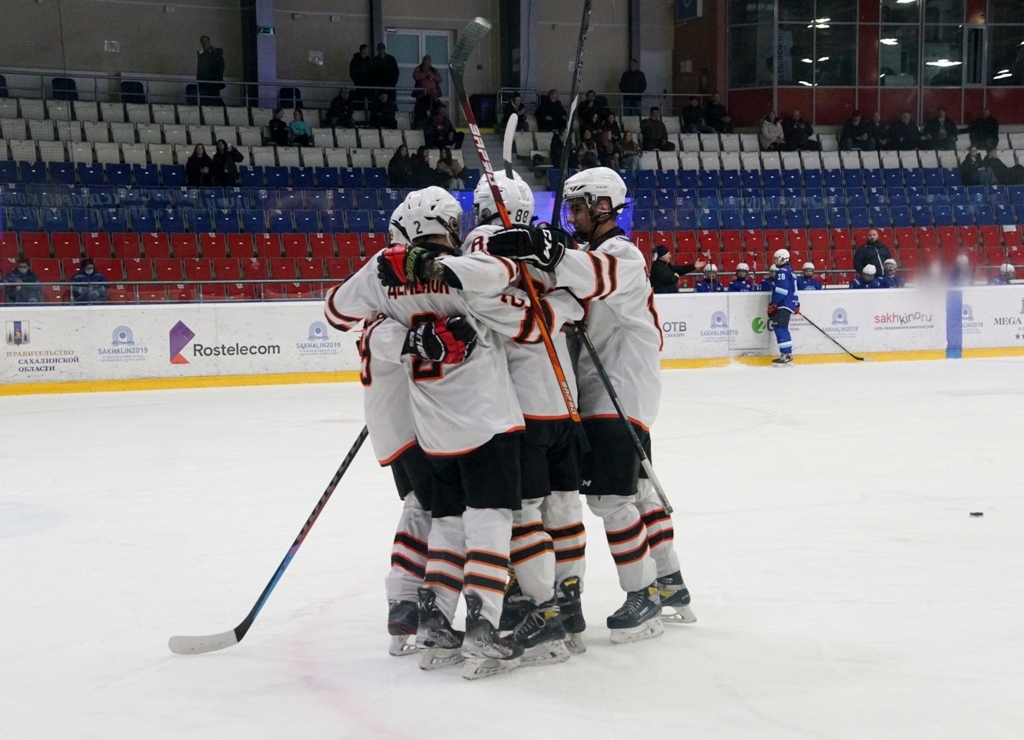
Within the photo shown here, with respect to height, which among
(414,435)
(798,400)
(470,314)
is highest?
(470,314)

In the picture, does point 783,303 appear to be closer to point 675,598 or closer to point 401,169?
point 401,169

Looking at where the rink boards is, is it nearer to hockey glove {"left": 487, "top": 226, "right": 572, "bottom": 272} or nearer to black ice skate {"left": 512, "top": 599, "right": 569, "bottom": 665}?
black ice skate {"left": 512, "top": 599, "right": 569, "bottom": 665}

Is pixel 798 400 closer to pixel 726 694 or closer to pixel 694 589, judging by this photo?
pixel 694 589

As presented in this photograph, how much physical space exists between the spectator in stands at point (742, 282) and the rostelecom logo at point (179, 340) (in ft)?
19.6

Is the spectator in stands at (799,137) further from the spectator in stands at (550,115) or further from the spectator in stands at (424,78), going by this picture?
the spectator in stands at (424,78)

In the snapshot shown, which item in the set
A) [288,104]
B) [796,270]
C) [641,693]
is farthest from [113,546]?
[288,104]

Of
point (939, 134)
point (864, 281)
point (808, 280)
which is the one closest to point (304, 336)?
point (808, 280)

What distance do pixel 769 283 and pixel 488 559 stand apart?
10049 millimetres

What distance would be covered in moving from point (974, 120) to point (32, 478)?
1970 centimetres

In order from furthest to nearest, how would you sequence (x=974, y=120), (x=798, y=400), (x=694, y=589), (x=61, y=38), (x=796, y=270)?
1. (x=974, y=120)
2. (x=61, y=38)
3. (x=796, y=270)
4. (x=798, y=400)
5. (x=694, y=589)

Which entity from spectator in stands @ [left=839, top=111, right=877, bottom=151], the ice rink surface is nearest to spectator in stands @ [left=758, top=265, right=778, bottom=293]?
the ice rink surface

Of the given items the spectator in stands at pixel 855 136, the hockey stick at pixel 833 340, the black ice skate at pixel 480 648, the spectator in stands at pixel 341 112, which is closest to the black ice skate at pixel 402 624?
the black ice skate at pixel 480 648

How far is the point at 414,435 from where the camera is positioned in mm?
3588

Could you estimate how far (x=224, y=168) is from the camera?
1473cm
